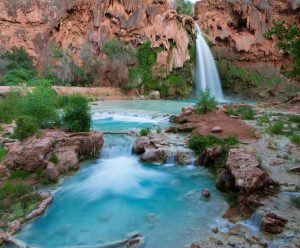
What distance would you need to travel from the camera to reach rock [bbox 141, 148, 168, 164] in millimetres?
10750

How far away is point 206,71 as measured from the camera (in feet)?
114

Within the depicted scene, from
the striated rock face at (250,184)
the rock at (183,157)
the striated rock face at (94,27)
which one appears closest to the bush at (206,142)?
the rock at (183,157)

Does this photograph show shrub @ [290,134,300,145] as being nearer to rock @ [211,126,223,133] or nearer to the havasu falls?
the havasu falls

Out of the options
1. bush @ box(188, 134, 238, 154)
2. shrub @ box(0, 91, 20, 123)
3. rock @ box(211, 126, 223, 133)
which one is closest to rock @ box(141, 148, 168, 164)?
bush @ box(188, 134, 238, 154)

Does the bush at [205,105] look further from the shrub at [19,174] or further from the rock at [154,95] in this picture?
the rock at [154,95]

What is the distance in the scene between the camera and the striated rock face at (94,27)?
32906mm

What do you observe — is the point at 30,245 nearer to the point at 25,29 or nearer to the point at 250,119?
the point at 250,119

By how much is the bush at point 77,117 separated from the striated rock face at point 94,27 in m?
21.2

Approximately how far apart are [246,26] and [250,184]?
1374 inches

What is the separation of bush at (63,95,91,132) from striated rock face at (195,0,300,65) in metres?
28.2

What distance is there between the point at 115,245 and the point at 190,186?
344cm

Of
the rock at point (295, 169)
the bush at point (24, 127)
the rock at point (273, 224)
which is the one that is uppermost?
the bush at point (24, 127)

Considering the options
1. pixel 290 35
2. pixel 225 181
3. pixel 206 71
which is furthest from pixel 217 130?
pixel 206 71

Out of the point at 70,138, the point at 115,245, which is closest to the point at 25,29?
the point at 70,138
